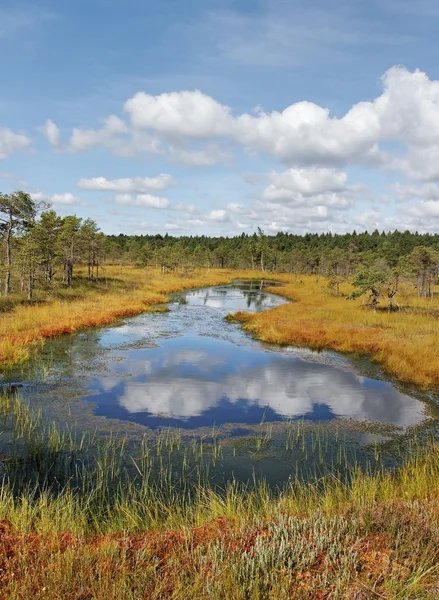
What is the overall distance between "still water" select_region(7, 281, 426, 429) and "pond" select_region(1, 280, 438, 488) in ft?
0.15

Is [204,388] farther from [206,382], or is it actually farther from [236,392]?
[236,392]

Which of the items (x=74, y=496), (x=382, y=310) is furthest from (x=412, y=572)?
(x=382, y=310)

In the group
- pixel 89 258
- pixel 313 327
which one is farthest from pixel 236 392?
pixel 89 258

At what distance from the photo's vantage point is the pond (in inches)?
590

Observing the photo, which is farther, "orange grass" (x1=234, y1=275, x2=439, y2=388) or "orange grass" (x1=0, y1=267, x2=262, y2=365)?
"orange grass" (x1=0, y1=267, x2=262, y2=365)

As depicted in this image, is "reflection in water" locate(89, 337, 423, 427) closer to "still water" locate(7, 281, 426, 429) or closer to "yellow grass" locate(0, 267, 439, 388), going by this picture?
"still water" locate(7, 281, 426, 429)

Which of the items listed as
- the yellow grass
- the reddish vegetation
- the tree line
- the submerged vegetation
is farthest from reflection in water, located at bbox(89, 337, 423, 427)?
the tree line

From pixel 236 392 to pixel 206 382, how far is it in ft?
6.44

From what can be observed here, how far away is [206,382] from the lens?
1986 centimetres

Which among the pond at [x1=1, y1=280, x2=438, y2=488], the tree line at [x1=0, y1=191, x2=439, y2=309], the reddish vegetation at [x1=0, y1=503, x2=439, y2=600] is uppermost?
the tree line at [x1=0, y1=191, x2=439, y2=309]

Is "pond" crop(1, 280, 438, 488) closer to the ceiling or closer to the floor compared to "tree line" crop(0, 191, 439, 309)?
closer to the floor

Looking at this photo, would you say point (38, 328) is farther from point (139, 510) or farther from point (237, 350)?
point (139, 510)

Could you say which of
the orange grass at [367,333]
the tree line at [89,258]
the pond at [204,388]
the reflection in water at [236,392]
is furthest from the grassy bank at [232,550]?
the tree line at [89,258]

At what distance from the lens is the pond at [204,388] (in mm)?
14984
